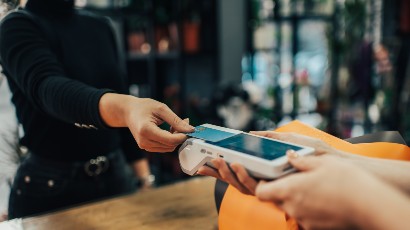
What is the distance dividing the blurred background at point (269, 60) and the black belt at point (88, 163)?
4.84ft

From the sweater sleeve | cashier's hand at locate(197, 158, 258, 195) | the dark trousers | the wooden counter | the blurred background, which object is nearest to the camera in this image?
cashier's hand at locate(197, 158, 258, 195)

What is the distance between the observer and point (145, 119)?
0.74 meters

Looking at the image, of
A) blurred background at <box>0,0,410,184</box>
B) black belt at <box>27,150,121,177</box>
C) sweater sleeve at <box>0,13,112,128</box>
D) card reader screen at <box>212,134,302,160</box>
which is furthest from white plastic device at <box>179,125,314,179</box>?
blurred background at <box>0,0,410,184</box>

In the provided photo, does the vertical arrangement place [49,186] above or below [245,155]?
below

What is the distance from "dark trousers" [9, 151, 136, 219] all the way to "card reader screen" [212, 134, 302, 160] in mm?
671

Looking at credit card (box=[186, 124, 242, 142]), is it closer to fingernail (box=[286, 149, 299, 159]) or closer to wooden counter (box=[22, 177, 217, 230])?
fingernail (box=[286, 149, 299, 159])

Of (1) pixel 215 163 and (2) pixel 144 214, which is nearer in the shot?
(1) pixel 215 163

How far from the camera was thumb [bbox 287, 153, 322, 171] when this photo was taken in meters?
0.53

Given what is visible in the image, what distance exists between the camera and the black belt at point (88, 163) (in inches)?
46.3

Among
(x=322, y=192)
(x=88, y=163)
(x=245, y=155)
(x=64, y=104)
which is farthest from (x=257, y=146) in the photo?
(x=88, y=163)

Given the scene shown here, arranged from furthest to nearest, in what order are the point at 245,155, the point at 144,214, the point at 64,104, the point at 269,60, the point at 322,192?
the point at 269,60 < the point at 144,214 < the point at 64,104 < the point at 245,155 < the point at 322,192

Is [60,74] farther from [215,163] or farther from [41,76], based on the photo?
[215,163]

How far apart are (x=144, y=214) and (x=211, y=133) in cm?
40

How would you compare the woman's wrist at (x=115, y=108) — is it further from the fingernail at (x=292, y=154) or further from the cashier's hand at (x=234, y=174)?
the fingernail at (x=292, y=154)
